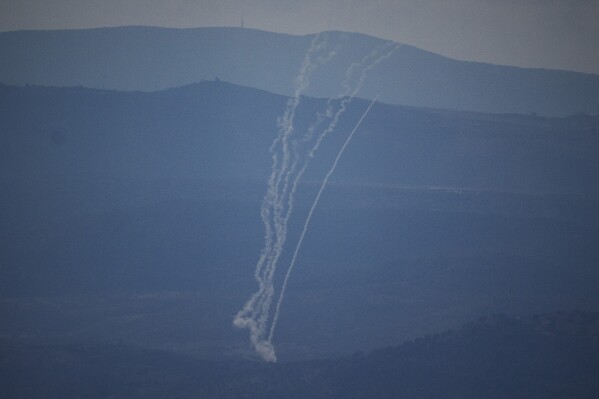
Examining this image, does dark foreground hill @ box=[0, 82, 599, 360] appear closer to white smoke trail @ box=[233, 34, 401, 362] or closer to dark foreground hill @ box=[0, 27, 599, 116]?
white smoke trail @ box=[233, 34, 401, 362]

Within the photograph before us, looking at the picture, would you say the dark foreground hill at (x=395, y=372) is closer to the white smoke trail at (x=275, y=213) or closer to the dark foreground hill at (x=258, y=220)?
the dark foreground hill at (x=258, y=220)

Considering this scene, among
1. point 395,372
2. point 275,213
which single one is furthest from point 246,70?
point 395,372

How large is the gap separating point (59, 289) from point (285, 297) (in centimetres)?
1149

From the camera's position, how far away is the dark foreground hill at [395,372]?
60.0 ft

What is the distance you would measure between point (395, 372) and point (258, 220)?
78.7 ft

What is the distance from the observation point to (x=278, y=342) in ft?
84.9

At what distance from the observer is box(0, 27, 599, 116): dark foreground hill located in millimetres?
102188

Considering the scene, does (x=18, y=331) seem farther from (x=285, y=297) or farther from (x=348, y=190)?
(x=348, y=190)

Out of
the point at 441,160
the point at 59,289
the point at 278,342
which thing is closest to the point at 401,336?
the point at 278,342

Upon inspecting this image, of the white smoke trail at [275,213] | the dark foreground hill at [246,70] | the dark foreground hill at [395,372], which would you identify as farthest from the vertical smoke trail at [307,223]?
the dark foreground hill at [246,70]

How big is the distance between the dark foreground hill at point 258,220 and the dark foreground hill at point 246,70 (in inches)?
1625

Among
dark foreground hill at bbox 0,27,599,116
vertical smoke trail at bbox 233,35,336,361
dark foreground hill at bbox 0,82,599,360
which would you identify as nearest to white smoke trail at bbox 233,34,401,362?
vertical smoke trail at bbox 233,35,336,361

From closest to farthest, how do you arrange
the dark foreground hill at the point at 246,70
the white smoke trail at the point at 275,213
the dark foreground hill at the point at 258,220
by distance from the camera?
the white smoke trail at the point at 275,213, the dark foreground hill at the point at 258,220, the dark foreground hill at the point at 246,70

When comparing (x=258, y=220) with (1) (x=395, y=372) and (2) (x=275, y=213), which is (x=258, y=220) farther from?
(1) (x=395, y=372)
